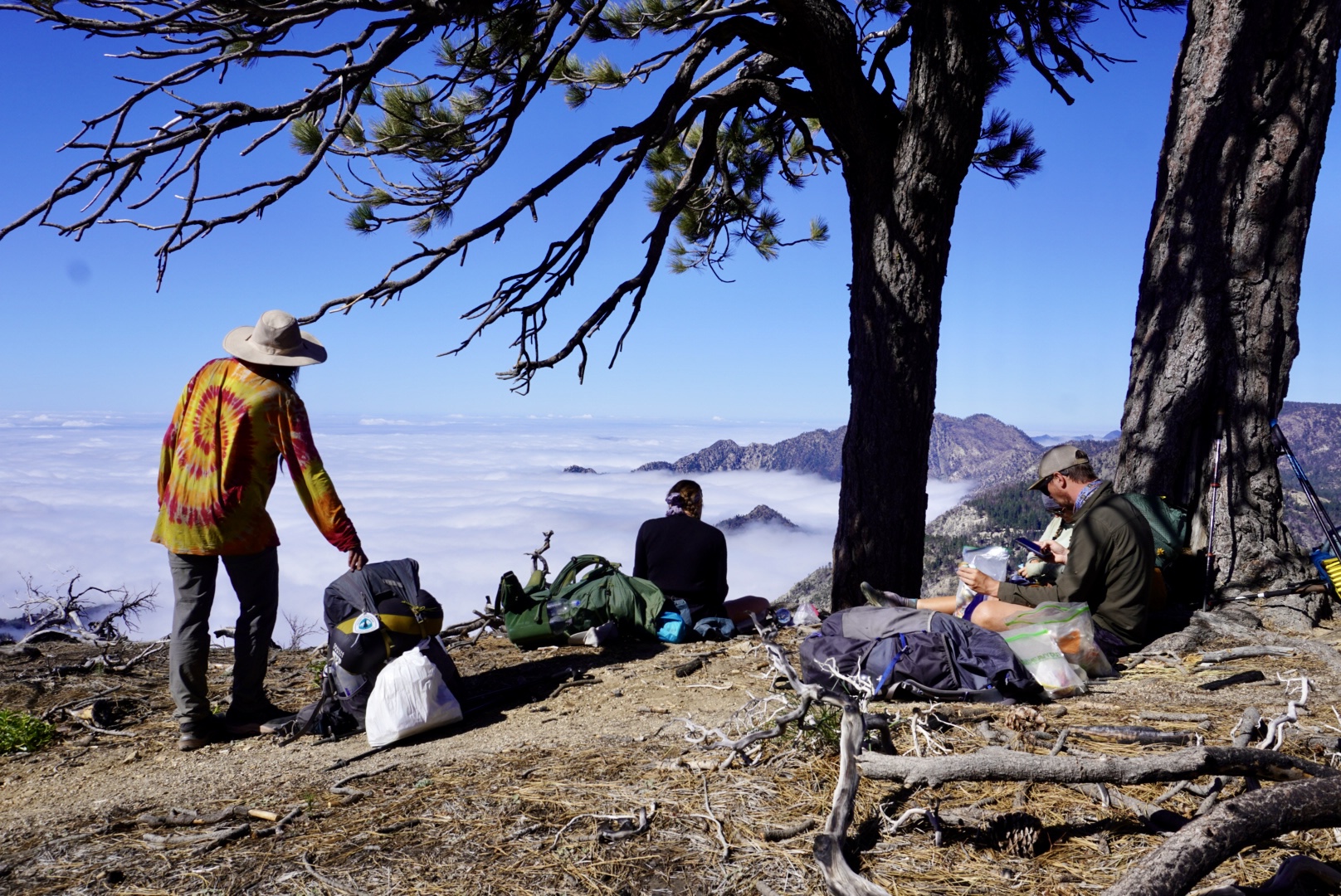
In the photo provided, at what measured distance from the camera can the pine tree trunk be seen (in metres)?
5.76

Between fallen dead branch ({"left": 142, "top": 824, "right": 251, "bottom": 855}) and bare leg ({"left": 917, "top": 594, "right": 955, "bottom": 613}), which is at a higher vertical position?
bare leg ({"left": 917, "top": 594, "right": 955, "bottom": 613})

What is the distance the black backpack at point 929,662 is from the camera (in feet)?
12.4

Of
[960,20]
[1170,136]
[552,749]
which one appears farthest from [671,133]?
[552,749]

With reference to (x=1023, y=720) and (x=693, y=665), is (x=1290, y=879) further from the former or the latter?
(x=693, y=665)

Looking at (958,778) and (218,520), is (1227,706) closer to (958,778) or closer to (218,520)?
(958,778)

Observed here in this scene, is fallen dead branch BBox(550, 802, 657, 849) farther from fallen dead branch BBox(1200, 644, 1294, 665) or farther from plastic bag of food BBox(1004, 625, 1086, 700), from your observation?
fallen dead branch BBox(1200, 644, 1294, 665)

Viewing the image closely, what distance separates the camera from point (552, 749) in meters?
3.66

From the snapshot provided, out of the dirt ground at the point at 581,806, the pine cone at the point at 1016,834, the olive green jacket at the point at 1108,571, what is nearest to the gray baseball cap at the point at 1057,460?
the olive green jacket at the point at 1108,571

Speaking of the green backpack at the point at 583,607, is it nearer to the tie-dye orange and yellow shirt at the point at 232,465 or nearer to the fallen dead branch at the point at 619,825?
the tie-dye orange and yellow shirt at the point at 232,465

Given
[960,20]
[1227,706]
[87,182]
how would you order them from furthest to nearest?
1. [960,20]
2. [87,182]
3. [1227,706]

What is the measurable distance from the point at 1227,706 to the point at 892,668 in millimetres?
1309

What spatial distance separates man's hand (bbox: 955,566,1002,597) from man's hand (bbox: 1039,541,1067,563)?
56 cm

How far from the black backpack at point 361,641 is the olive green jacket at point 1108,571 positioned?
2.98 metres

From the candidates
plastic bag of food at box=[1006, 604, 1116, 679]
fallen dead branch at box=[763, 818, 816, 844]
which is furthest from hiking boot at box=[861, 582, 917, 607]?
fallen dead branch at box=[763, 818, 816, 844]
